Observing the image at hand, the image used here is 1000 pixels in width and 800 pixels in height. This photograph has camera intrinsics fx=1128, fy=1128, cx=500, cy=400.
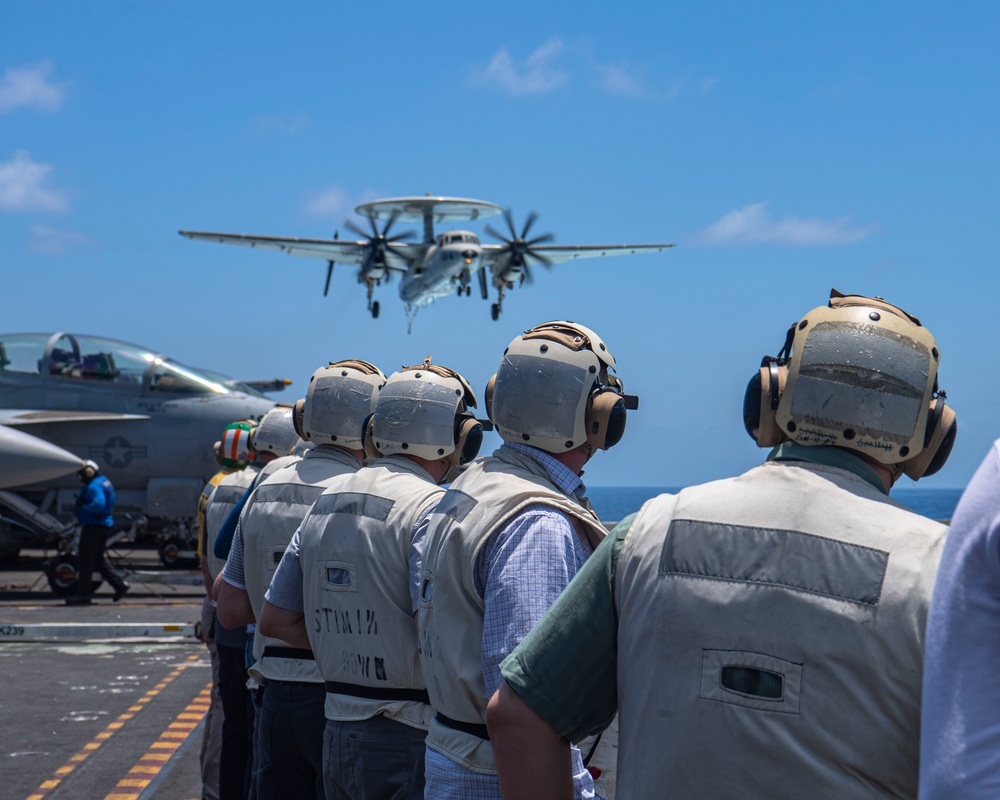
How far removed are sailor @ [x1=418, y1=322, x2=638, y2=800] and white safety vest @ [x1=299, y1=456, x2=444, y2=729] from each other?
2.06 feet

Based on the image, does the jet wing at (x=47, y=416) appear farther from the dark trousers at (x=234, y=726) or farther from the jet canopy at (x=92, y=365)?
the dark trousers at (x=234, y=726)

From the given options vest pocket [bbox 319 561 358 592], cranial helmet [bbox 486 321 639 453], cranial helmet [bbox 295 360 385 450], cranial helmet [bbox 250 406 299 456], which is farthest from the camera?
cranial helmet [bbox 250 406 299 456]

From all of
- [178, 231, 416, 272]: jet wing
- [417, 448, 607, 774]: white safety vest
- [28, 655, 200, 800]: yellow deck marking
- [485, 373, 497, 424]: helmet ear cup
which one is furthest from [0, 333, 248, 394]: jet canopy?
[178, 231, 416, 272]: jet wing

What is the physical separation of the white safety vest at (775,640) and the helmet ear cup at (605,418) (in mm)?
1293

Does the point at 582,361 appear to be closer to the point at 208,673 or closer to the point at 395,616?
the point at 395,616

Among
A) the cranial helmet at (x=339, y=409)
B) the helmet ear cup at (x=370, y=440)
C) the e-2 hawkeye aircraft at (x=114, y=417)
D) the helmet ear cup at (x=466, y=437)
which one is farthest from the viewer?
the e-2 hawkeye aircraft at (x=114, y=417)

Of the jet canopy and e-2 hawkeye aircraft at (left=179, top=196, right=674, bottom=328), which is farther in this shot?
e-2 hawkeye aircraft at (left=179, top=196, right=674, bottom=328)

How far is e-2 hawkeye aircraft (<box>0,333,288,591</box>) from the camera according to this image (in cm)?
1873

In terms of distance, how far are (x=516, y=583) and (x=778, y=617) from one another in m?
0.96

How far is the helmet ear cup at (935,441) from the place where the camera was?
2287 millimetres

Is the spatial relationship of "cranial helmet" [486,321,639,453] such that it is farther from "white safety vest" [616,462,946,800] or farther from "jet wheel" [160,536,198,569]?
"jet wheel" [160,536,198,569]

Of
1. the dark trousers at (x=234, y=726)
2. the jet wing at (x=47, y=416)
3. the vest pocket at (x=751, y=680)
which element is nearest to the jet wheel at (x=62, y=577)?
the jet wing at (x=47, y=416)

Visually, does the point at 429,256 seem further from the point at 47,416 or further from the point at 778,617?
the point at 778,617

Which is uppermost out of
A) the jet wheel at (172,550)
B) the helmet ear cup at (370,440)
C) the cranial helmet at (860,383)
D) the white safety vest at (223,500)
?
the cranial helmet at (860,383)
